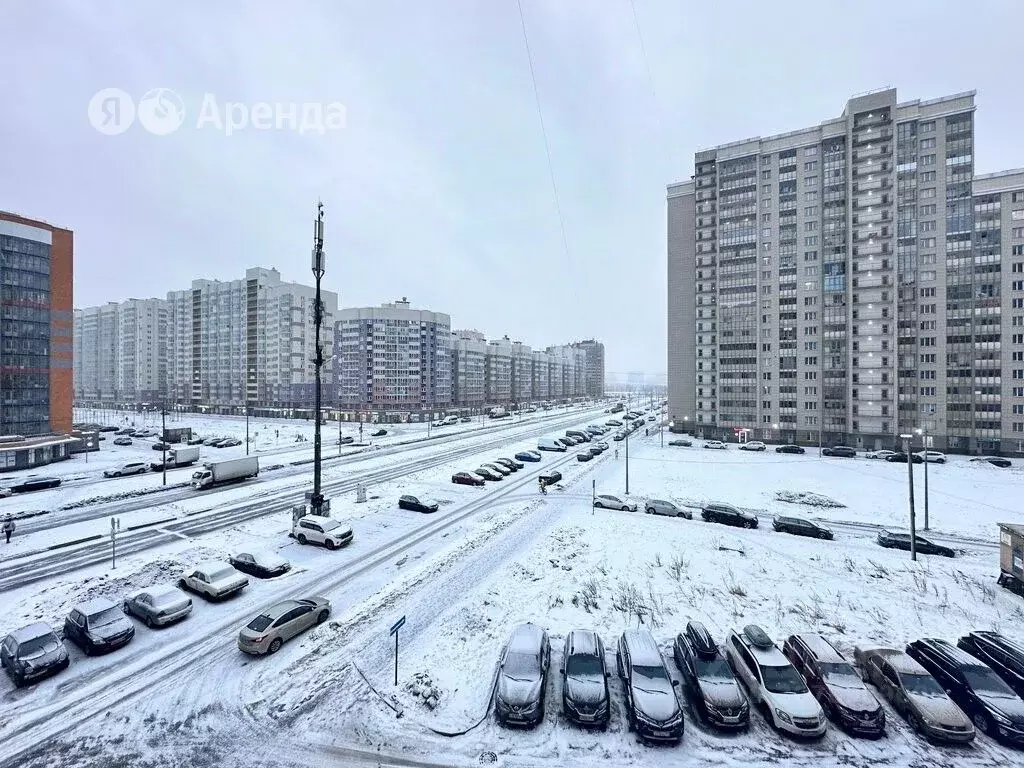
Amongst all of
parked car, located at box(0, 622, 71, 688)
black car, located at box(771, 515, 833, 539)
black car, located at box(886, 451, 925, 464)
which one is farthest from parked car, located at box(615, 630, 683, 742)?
black car, located at box(886, 451, 925, 464)

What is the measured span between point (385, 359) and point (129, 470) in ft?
215

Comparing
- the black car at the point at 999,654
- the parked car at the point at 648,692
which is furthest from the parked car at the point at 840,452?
the parked car at the point at 648,692

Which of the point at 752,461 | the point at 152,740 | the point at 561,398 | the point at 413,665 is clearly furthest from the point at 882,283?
Result: the point at 561,398

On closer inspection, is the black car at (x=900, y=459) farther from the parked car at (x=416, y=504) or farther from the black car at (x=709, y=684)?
the black car at (x=709, y=684)

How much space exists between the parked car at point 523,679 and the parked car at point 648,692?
2383 millimetres

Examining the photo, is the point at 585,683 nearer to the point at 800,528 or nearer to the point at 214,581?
the point at 214,581

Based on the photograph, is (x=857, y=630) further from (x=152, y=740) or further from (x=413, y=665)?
(x=152, y=740)

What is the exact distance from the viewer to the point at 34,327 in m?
53.8

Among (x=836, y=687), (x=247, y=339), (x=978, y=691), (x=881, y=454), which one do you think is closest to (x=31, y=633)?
(x=836, y=687)

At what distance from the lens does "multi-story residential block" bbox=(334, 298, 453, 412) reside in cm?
10888

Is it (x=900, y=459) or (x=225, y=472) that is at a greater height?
(x=225, y=472)

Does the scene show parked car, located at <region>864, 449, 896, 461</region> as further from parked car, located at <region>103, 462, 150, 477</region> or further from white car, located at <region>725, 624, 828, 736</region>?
parked car, located at <region>103, 462, 150, 477</region>

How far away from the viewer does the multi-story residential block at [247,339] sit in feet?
394

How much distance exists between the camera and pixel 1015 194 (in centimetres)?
5756
